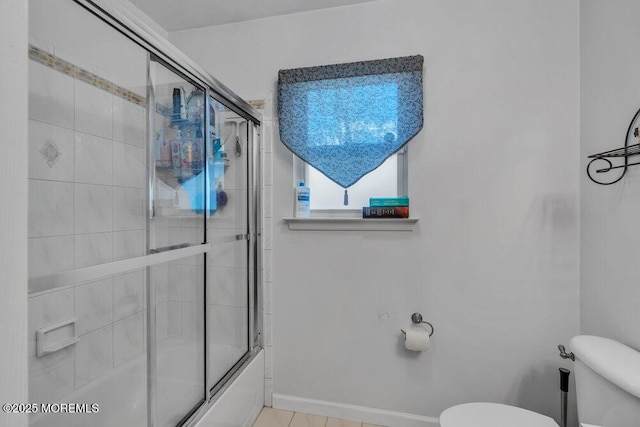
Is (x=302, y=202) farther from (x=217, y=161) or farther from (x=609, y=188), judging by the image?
(x=609, y=188)

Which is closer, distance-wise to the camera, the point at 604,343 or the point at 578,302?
the point at 604,343

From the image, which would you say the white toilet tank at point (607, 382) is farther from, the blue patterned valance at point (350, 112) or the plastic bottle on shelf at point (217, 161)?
the plastic bottle on shelf at point (217, 161)

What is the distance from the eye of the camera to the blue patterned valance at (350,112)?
1.56 metres

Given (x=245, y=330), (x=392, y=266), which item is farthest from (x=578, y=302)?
(x=245, y=330)

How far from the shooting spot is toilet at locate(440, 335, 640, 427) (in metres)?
0.91

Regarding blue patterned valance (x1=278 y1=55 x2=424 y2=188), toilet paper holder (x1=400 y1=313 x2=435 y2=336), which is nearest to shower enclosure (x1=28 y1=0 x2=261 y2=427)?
blue patterned valance (x1=278 y1=55 x2=424 y2=188)

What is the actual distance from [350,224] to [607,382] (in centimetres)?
115

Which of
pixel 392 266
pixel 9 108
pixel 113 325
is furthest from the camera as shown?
pixel 392 266

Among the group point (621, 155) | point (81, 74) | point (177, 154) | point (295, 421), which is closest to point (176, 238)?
point (177, 154)

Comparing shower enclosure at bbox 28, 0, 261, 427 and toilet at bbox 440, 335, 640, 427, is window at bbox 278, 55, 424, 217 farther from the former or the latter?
toilet at bbox 440, 335, 640, 427

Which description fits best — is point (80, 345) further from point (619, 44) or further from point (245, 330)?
point (619, 44)

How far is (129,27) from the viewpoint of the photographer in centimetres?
88

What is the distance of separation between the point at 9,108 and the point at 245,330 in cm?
149

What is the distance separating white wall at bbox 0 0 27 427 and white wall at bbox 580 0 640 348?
1789 mm
